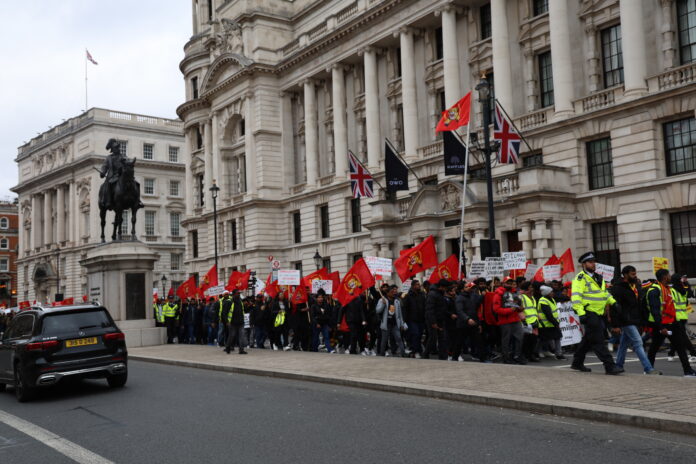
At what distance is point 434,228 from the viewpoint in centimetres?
3319

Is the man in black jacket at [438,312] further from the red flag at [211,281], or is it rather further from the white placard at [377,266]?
the red flag at [211,281]

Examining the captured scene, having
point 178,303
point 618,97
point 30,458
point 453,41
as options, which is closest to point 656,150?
point 618,97

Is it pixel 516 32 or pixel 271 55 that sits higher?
pixel 271 55

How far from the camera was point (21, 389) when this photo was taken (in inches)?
513

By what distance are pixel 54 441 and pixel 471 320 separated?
9.43m

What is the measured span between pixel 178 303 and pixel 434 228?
12.0 meters

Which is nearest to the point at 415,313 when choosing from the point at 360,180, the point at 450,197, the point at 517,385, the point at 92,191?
the point at 517,385

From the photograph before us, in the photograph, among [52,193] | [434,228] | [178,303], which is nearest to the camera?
[178,303]

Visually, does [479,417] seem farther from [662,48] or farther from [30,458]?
[662,48]

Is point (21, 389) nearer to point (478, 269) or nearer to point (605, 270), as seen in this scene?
point (478, 269)

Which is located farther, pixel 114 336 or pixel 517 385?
pixel 114 336

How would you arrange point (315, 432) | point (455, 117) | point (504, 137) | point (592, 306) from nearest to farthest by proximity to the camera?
point (315, 432)
point (592, 306)
point (455, 117)
point (504, 137)

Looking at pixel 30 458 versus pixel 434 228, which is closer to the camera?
pixel 30 458

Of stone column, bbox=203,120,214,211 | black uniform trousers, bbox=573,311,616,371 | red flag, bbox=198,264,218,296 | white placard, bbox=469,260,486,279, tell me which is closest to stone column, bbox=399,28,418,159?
red flag, bbox=198,264,218,296
